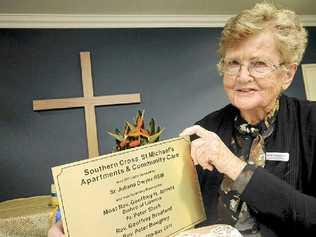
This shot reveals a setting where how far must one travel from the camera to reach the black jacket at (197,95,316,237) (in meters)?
0.69

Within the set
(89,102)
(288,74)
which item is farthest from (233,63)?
(89,102)

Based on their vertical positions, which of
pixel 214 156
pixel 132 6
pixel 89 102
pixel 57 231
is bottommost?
pixel 57 231

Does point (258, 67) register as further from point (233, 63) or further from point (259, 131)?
point (259, 131)

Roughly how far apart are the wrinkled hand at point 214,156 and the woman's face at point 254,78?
0.53ft

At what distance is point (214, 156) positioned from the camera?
743 mm

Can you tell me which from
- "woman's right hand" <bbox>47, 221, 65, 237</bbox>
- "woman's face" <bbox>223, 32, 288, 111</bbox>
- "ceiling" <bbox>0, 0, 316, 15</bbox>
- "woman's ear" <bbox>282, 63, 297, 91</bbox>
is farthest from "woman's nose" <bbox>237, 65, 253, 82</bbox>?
"ceiling" <bbox>0, 0, 316, 15</bbox>

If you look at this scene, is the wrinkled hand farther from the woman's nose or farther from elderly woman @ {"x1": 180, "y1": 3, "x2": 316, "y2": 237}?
the woman's nose

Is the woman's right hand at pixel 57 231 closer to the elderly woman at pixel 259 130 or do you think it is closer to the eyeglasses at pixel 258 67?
Result: the elderly woman at pixel 259 130

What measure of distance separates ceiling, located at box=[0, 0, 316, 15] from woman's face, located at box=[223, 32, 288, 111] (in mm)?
1792

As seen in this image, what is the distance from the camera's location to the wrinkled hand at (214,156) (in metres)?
0.72

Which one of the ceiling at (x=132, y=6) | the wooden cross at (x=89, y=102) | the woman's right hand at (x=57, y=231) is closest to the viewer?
the woman's right hand at (x=57, y=231)

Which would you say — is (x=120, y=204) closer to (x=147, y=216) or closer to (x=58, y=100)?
(x=147, y=216)

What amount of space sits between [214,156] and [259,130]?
8.0 inches

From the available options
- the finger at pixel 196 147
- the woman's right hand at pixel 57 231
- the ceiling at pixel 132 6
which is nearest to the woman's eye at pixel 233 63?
the finger at pixel 196 147
